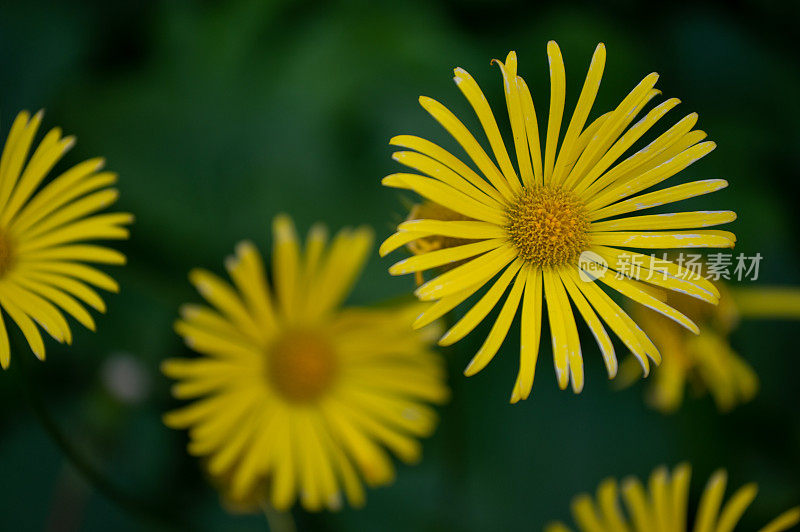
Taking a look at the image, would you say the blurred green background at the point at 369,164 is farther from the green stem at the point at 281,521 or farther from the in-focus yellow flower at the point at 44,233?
the in-focus yellow flower at the point at 44,233

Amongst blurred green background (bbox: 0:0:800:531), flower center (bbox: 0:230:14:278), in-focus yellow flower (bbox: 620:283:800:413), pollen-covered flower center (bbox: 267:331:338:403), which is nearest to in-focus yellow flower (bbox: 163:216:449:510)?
pollen-covered flower center (bbox: 267:331:338:403)

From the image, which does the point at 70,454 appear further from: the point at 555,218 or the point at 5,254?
the point at 555,218

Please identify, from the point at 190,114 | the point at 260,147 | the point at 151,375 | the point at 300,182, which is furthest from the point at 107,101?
the point at 151,375

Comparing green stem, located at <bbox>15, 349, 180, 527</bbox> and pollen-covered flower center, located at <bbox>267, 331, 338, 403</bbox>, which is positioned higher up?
pollen-covered flower center, located at <bbox>267, 331, 338, 403</bbox>

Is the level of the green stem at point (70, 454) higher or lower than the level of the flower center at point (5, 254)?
lower

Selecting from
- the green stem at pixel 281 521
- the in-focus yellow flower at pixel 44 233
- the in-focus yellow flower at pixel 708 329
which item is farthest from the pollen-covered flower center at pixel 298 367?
the in-focus yellow flower at pixel 708 329

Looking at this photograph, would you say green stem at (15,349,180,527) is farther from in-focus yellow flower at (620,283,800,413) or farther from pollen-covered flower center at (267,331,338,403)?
in-focus yellow flower at (620,283,800,413)
